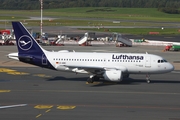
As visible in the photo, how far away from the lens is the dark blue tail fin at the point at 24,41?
5072 cm

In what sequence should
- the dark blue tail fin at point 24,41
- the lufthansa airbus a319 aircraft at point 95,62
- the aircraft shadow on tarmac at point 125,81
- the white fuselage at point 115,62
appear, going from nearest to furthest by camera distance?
the lufthansa airbus a319 aircraft at point 95,62
the white fuselage at point 115,62
the aircraft shadow on tarmac at point 125,81
the dark blue tail fin at point 24,41

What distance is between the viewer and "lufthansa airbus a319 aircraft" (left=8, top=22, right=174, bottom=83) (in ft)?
160

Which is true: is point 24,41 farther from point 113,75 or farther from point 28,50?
point 113,75

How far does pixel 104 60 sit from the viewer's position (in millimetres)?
49531

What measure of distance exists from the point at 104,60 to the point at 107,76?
2.56 meters

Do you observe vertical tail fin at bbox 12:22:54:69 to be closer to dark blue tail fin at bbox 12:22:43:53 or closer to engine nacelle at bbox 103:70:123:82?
dark blue tail fin at bbox 12:22:43:53

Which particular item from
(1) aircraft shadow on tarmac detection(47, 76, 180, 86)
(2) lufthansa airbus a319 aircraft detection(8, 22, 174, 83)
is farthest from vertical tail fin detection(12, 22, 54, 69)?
(1) aircraft shadow on tarmac detection(47, 76, 180, 86)

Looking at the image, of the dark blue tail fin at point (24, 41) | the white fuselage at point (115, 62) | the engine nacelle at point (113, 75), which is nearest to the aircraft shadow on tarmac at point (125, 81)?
the engine nacelle at point (113, 75)

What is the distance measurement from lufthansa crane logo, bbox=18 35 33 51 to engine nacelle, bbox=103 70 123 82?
9.68 meters

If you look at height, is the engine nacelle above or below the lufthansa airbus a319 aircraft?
below

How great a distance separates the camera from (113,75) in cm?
4734

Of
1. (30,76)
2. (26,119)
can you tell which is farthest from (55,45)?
(26,119)

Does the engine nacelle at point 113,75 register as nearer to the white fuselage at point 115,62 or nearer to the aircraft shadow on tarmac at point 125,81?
the aircraft shadow on tarmac at point 125,81

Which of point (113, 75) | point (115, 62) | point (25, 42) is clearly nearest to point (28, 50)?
point (25, 42)
